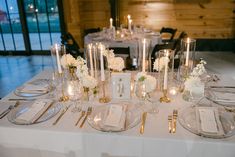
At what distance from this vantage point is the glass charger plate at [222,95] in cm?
144

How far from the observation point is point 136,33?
3.77 meters

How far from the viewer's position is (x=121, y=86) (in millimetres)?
1466

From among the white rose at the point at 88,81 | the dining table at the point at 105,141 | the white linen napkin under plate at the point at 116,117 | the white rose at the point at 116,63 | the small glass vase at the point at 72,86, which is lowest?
the dining table at the point at 105,141

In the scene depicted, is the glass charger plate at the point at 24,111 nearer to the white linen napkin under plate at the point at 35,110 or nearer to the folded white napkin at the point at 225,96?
the white linen napkin under plate at the point at 35,110

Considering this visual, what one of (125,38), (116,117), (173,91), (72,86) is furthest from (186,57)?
(125,38)

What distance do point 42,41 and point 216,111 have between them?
17.6 feet

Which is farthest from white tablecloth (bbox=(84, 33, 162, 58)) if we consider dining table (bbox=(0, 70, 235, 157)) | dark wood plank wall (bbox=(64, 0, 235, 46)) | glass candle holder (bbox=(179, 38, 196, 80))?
dining table (bbox=(0, 70, 235, 157))

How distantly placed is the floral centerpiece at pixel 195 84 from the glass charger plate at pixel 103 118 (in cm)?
32

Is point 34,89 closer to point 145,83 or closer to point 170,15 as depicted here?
point 145,83

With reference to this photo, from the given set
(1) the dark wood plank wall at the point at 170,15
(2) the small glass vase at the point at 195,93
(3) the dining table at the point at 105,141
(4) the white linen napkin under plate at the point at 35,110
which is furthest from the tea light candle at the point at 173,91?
(1) the dark wood plank wall at the point at 170,15

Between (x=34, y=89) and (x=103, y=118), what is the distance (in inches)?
25.1

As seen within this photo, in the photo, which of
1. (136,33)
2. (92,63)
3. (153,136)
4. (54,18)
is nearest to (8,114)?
(92,63)

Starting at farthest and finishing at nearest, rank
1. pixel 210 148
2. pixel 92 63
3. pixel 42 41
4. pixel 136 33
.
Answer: pixel 42 41, pixel 136 33, pixel 92 63, pixel 210 148

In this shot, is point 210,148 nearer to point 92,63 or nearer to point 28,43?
point 92,63
